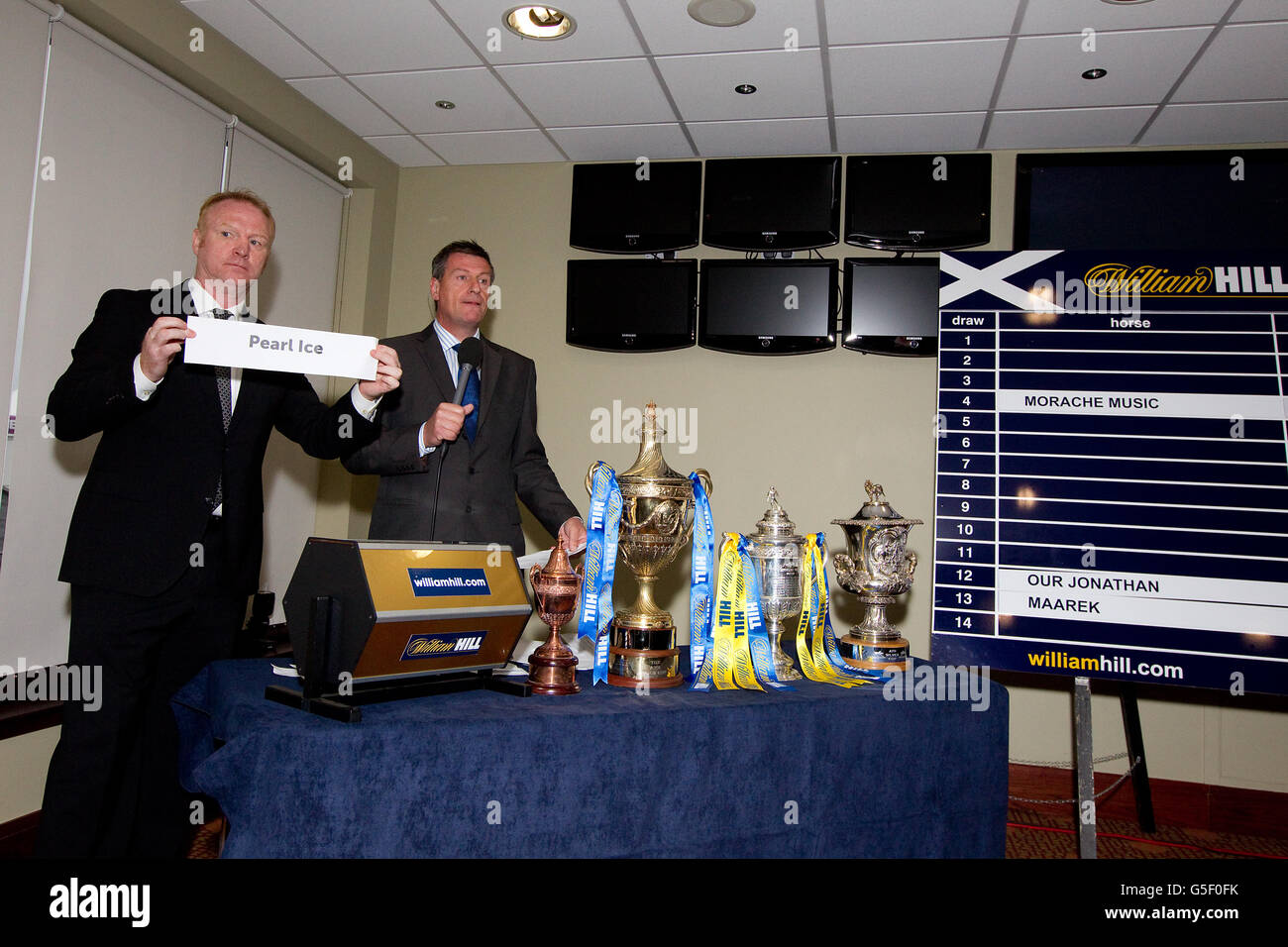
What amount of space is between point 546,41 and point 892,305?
5.91ft

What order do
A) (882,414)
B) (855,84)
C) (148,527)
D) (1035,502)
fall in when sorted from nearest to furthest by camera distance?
(148,527), (1035,502), (855,84), (882,414)

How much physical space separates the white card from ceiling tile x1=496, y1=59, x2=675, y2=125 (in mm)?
2110

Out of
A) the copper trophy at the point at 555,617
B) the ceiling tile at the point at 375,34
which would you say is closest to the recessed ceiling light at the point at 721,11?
the ceiling tile at the point at 375,34

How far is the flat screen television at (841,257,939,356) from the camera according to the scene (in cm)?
361

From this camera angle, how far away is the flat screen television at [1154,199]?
132 inches

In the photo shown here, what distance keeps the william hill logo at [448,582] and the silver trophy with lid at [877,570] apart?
0.89 metres

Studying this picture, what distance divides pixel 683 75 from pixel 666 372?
129cm

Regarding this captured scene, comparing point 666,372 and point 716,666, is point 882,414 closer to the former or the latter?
point 666,372

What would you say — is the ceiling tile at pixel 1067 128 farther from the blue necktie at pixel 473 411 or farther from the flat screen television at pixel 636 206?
the blue necktie at pixel 473 411

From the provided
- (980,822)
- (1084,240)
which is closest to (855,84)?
(1084,240)

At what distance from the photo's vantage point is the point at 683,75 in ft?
10.4

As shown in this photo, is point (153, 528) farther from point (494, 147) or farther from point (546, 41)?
point (494, 147)

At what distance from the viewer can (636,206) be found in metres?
3.88

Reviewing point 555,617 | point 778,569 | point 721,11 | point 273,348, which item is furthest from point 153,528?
point 721,11
